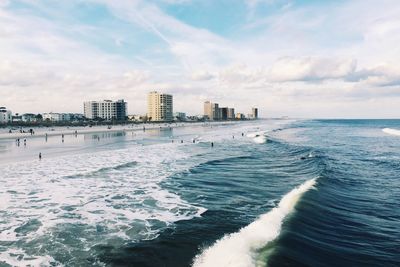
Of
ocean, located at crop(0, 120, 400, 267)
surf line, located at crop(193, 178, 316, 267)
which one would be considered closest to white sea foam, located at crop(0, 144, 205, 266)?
ocean, located at crop(0, 120, 400, 267)

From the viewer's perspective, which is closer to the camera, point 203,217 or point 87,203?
point 203,217

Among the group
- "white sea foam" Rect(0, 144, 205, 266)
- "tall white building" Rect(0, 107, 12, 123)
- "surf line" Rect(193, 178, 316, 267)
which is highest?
"tall white building" Rect(0, 107, 12, 123)

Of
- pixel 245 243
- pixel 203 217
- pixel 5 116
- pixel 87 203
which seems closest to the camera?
pixel 245 243

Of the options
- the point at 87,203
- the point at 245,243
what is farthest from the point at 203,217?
the point at 87,203

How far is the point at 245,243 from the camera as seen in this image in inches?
436

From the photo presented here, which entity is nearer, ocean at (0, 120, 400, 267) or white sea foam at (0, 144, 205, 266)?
ocean at (0, 120, 400, 267)

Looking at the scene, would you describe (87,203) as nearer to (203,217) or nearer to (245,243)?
(203,217)

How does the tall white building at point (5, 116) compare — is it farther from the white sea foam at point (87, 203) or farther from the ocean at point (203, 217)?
the ocean at point (203, 217)

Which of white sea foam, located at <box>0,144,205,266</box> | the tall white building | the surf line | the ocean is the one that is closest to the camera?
the surf line

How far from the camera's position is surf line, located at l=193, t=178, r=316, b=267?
9695mm

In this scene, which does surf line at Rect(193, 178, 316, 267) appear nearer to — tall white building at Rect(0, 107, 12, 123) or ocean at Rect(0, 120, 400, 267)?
ocean at Rect(0, 120, 400, 267)

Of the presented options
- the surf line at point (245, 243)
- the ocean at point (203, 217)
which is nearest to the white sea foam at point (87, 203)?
the ocean at point (203, 217)

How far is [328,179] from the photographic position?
2177 centimetres

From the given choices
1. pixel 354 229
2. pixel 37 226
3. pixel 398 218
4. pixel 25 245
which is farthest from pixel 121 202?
pixel 398 218
